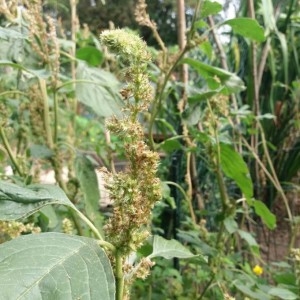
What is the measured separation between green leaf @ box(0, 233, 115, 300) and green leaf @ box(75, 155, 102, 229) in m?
0.55

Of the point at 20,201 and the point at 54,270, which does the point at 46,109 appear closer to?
the point at 20,201

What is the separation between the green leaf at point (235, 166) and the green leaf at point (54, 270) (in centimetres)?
69

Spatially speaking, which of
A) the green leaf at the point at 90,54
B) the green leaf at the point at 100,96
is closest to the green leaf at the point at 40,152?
the green leaf at the point at 100,96

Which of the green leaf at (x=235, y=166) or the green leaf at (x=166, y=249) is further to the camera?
the green leaf at (x=235, y=166)

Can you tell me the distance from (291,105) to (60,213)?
133cm

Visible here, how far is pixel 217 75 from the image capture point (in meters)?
1.09

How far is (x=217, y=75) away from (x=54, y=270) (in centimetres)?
76

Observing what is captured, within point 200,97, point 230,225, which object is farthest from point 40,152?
point 230,225

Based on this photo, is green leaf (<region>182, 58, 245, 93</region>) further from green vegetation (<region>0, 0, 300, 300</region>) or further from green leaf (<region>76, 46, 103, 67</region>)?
green leaf (<region>76, 46, 103, 67</region>)

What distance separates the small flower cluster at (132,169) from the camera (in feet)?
1.49

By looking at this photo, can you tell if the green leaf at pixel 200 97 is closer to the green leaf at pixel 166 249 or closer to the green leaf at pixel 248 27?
the green leaf at pixel 248 27

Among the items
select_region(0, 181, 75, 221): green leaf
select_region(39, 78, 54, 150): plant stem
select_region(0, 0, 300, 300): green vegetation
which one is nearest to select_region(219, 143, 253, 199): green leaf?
select_region(0, 0, 300, 300): green vegetation

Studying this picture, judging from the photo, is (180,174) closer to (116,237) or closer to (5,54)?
(5,54)

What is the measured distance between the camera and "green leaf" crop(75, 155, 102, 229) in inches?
39.6
